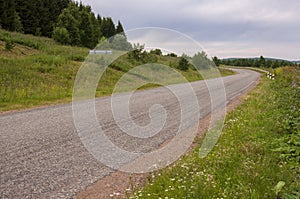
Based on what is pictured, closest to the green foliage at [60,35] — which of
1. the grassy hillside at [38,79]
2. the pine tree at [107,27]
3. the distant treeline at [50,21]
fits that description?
the distant treeline at [50,21]

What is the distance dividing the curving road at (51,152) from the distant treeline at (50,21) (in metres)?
40.0

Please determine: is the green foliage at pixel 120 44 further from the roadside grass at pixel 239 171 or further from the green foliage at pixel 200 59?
the roadside grass at pixel 239 171

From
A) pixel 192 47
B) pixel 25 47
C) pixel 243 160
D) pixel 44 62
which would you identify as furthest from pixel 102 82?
pixel 243 160

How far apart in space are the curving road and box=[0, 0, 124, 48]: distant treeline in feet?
131

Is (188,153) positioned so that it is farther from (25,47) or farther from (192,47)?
(25,47)

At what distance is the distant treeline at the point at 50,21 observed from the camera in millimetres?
47250

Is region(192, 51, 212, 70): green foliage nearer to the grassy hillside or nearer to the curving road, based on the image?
the grassy hillside

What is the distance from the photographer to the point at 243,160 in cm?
471

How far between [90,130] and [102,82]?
14.2m

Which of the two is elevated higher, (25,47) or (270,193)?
(25,47)

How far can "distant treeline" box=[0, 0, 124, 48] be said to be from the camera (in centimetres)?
4725

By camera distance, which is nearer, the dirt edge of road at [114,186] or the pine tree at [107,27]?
the dirt edge of road at [114,186]

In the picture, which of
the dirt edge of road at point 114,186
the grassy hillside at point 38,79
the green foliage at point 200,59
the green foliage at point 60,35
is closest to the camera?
the dirt edge of road at point 114,186

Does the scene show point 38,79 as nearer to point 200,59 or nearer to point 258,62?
point 200,59
